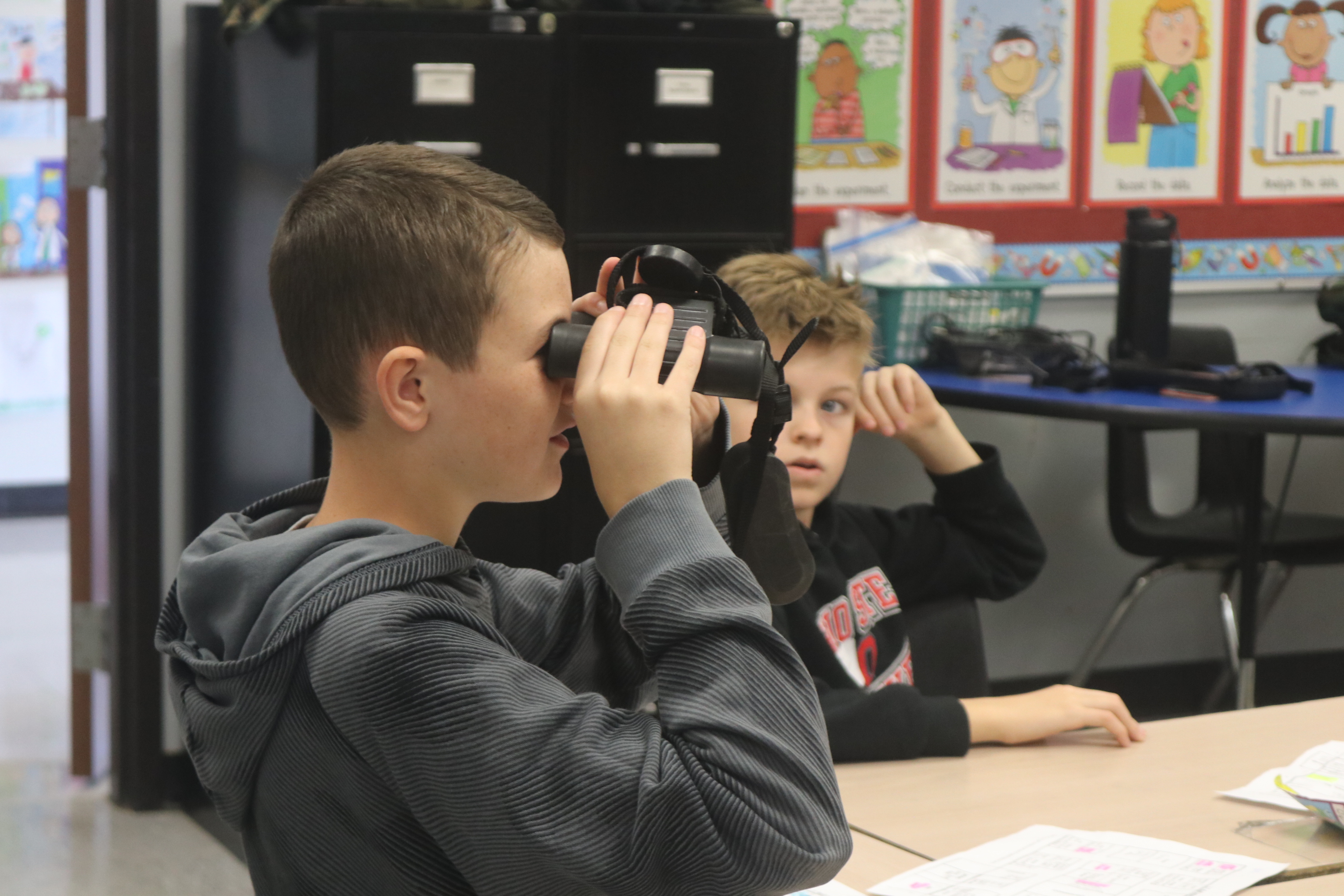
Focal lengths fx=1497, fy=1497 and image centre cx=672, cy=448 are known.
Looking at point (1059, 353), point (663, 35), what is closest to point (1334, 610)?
point (1059, 353)

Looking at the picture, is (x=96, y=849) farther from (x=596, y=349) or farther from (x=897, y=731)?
(x=596, y=349)

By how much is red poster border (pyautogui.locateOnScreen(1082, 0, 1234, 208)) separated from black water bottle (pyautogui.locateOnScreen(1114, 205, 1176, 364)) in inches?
23.8

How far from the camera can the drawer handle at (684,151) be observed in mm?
2455

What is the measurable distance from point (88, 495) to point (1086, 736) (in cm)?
221

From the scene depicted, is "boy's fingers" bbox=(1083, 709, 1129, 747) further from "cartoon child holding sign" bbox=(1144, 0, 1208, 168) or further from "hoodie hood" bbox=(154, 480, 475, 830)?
"cartoon child holding sign" bbox=(1144, 0, 1208, 168)

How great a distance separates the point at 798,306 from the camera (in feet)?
5.94

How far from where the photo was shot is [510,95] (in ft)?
7.70

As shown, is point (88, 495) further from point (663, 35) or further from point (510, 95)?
point (663, 35)

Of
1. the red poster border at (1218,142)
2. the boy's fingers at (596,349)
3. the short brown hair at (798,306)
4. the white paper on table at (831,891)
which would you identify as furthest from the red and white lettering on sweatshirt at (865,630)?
the red poster border at (1218,142)

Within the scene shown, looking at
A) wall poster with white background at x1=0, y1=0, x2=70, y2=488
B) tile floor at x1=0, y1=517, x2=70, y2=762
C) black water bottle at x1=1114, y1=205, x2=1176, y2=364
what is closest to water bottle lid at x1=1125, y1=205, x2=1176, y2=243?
black water bottle at x1=1114, y1=205, x2=1176, y2=364

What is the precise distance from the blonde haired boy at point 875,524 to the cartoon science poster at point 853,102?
126cm

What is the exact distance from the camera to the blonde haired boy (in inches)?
70.1

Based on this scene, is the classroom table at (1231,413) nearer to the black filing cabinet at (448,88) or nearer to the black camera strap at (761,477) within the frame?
the black filing cabinet at (448,88)

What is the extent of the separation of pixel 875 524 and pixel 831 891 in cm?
97
